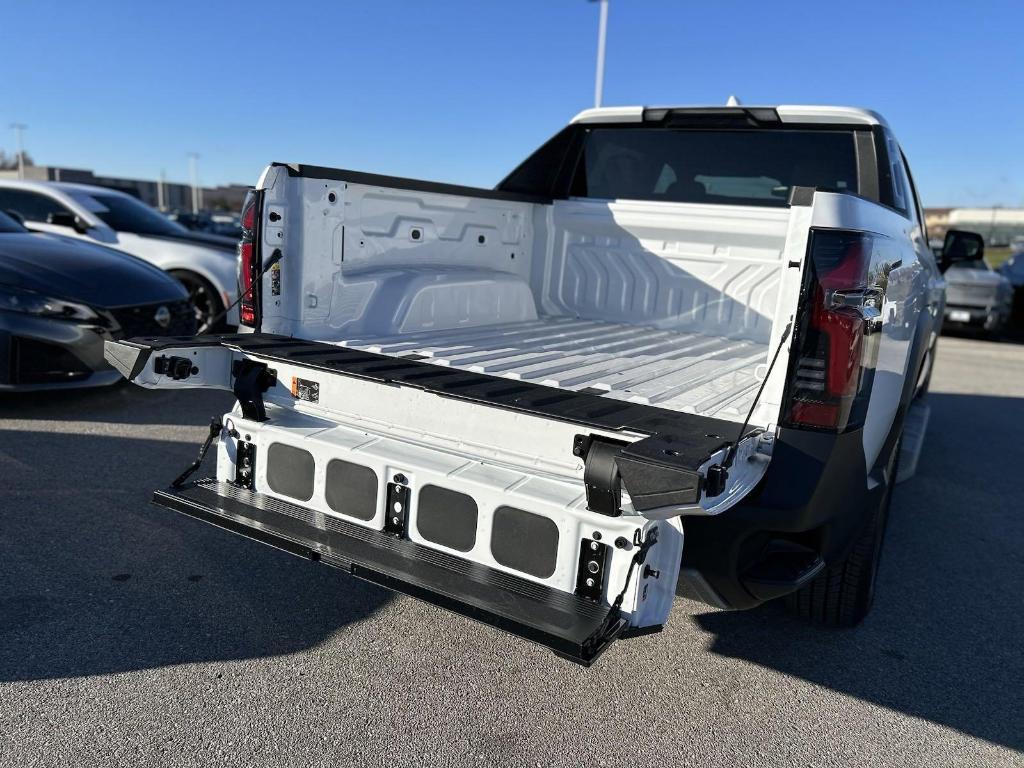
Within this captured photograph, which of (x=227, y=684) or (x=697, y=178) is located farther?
(x=697, y=178)

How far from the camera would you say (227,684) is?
2500mm

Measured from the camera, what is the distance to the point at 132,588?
304cm

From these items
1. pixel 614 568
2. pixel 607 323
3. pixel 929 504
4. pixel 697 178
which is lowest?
pixel 929 504

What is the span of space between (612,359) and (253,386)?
1.47 m

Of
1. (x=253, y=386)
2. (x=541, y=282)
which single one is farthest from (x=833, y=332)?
(x=541, y=282)

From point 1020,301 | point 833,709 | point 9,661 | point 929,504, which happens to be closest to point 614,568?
point 833,709

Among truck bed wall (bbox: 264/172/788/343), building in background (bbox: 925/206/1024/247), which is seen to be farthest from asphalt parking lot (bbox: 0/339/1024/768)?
building in background (bbox: 925/206/1024/247)

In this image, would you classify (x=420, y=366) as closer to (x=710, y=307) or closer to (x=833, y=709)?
(x=833, y=709)

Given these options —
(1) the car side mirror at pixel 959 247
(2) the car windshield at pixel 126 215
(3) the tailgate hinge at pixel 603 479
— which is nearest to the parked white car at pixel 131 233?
(2) the car windshield at pixel 126 215

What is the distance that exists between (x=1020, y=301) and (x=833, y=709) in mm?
14274

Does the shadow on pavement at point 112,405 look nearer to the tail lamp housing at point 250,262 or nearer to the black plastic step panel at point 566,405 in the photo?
the tail lamp housing at point 250,262

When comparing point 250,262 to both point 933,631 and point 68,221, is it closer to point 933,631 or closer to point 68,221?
point 933,631

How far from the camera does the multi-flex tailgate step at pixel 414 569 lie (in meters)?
2.15

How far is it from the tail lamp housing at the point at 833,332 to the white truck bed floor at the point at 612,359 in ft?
0.84
